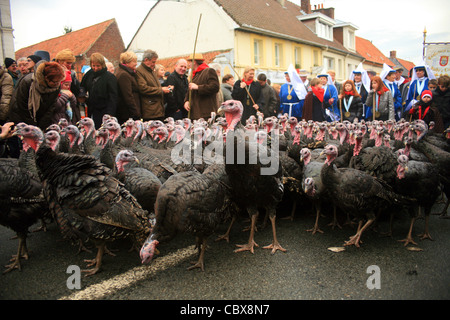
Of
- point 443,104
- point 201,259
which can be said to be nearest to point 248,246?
point 201,259

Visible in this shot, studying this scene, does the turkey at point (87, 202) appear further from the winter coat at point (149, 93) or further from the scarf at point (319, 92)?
the scarf at point (319, 92)

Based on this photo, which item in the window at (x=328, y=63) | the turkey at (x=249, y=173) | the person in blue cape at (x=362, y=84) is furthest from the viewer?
the window at (x=328, y=63)

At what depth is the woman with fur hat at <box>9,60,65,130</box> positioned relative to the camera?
4.85m

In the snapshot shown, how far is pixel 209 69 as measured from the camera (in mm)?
7133

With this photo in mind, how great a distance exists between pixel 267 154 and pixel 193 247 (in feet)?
5.17

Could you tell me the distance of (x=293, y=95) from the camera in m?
10.0

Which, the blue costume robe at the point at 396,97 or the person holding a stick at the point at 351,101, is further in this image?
the blue costume robe at the point at 396,97

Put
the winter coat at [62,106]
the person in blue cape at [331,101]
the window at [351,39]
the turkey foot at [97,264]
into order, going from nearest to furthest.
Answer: the turkey foot at [97,264], the winter coat at [62,106], the person in blue cape at [331,101], the window at [351,39]

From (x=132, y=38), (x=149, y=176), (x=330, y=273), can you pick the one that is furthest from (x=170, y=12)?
(x=330, y=273)

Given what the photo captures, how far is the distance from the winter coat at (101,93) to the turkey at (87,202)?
3241mm

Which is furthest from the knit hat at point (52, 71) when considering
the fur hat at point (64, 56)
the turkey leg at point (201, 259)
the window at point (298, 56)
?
the window at point (298, 56)

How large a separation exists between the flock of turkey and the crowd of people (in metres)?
0.81

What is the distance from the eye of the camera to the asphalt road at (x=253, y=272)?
2949mm

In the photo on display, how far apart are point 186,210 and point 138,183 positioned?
3.48ft
